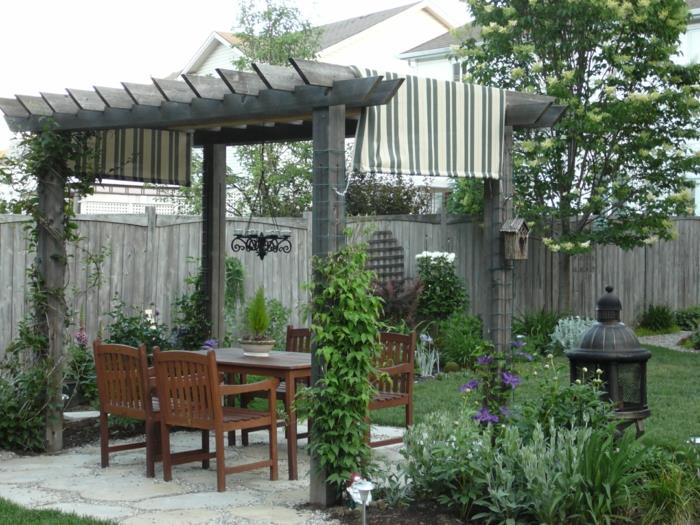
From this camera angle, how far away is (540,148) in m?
13.2

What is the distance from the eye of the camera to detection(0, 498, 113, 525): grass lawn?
212 inches

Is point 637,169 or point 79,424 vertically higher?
point 637,169

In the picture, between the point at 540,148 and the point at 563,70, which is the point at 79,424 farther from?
the point at 563,70

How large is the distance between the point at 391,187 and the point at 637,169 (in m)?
5.16

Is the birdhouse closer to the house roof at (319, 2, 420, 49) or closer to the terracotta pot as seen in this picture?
the terracotta pot

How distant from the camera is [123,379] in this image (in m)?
6.93

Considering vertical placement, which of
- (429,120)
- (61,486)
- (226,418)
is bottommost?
(61,486)

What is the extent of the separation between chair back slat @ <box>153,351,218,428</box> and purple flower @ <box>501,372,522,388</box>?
177 centimetres

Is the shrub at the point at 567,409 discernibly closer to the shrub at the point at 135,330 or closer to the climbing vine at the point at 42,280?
the climbing vine at the point at 42,280

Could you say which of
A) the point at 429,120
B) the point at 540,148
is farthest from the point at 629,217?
the point at 429,120

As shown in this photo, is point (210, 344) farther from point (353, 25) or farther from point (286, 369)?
point (353, 25)

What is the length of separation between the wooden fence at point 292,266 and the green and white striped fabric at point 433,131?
491 mm

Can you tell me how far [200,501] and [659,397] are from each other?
5.32 metres

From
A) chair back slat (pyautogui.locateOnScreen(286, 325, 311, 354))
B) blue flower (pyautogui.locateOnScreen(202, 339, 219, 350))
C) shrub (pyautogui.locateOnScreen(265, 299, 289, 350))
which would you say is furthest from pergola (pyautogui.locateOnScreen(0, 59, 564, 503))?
shrub (pyautogui.locateOnScreen(265, 299, 289, 350))
